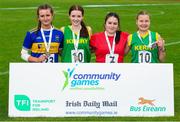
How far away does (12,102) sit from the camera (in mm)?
7527

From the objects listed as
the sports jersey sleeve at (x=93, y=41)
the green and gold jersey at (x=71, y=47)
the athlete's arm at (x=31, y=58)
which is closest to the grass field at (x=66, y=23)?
the athlete's arm at (x=31, y=58)

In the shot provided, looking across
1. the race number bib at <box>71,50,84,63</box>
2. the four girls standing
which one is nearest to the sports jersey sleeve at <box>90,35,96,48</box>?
the four girls standing

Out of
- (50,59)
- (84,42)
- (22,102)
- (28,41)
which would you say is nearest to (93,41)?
(84,42)

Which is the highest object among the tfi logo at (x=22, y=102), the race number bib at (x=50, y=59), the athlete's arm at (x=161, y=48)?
the athlete's arm at (x=161, y=48)

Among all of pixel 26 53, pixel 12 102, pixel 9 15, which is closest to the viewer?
pixel 12 102

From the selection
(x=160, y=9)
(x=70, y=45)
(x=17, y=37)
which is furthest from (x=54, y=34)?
(x=160, y=9)

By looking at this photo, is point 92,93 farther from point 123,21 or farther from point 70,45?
point 123,21

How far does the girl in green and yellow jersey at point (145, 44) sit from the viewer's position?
321 inches

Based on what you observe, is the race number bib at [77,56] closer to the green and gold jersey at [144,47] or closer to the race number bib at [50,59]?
the race number bib at [50,59]

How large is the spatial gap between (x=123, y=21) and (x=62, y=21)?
2.40 metres

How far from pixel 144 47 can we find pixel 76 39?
39.6 inches

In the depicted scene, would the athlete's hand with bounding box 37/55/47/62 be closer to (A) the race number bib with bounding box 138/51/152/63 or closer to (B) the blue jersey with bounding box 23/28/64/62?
(B) the blue jersey with bounding box 23/28/64/62

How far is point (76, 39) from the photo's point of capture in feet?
26.9

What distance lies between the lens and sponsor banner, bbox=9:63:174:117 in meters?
7.54
